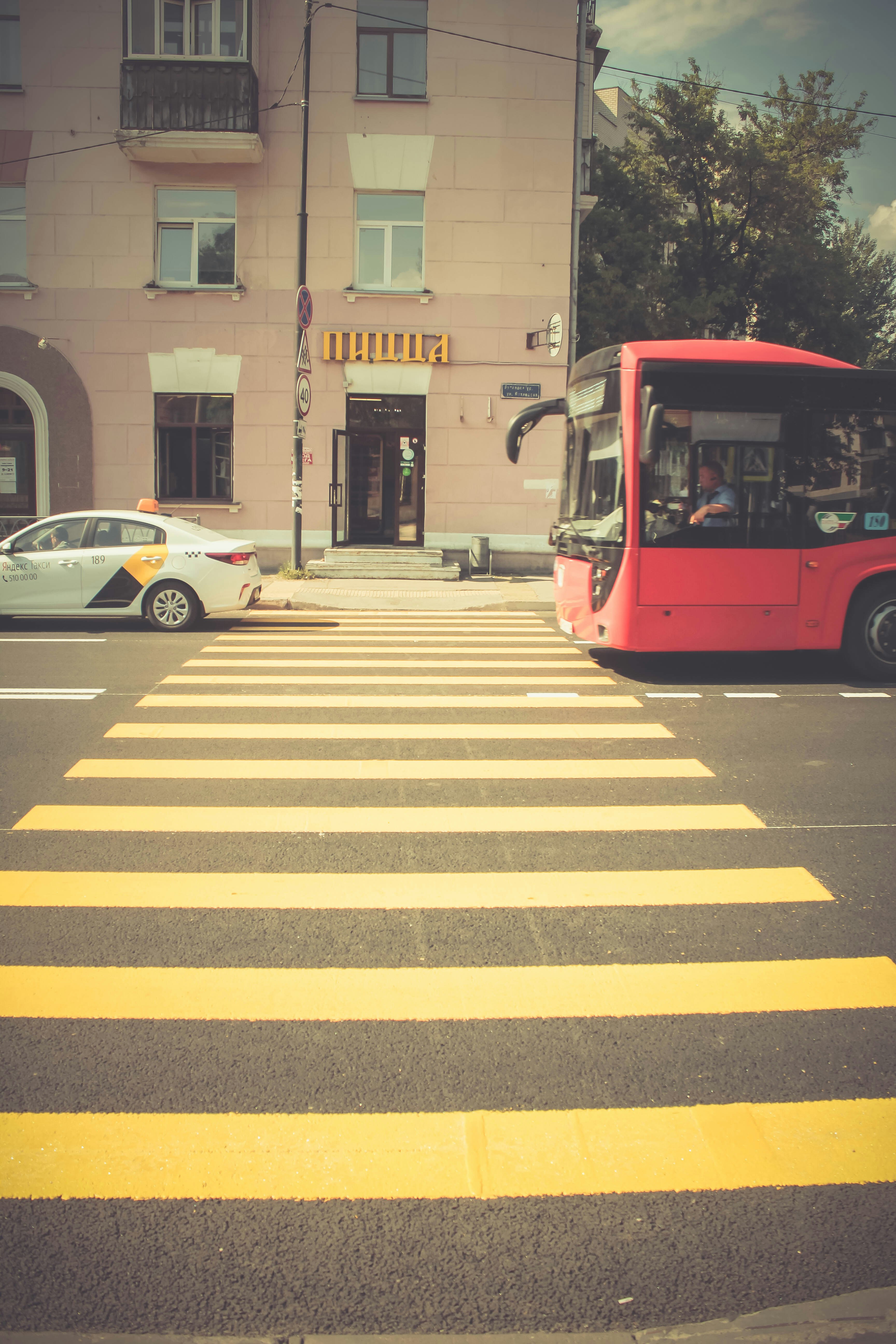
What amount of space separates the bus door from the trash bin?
10597 mm

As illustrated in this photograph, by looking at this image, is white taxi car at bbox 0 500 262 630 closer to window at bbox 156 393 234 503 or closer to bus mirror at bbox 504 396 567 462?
bus mirror at bbox 504 396 567 462

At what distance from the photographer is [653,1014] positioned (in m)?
3.68

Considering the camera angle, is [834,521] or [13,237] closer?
[834,521]

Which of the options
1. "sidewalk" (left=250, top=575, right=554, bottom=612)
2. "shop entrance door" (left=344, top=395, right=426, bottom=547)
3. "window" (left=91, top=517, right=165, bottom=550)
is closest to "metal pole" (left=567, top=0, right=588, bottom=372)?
"shop entrance door" (left=344, top=395, right=426, bottom=547)

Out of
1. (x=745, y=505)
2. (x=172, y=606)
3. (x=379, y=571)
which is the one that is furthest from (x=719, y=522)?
(x=379, y=571)

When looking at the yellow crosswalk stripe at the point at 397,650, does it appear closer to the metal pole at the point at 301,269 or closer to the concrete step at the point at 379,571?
the metal pole at the point at 301,269

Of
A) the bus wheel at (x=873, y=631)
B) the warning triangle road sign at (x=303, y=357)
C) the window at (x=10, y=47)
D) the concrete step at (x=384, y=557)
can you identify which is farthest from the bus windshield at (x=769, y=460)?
the window at (x=10, y=47)

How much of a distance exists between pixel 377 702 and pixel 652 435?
3.37m

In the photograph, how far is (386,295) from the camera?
19953mm

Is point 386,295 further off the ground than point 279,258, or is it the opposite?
→ point 279,258

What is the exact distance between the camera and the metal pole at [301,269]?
17109 millimetres

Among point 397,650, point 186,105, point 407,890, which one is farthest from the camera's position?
point 186,105

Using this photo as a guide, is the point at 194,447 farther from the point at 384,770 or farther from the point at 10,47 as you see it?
the point at 384,770

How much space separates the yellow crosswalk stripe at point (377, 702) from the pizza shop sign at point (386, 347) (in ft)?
41.6
